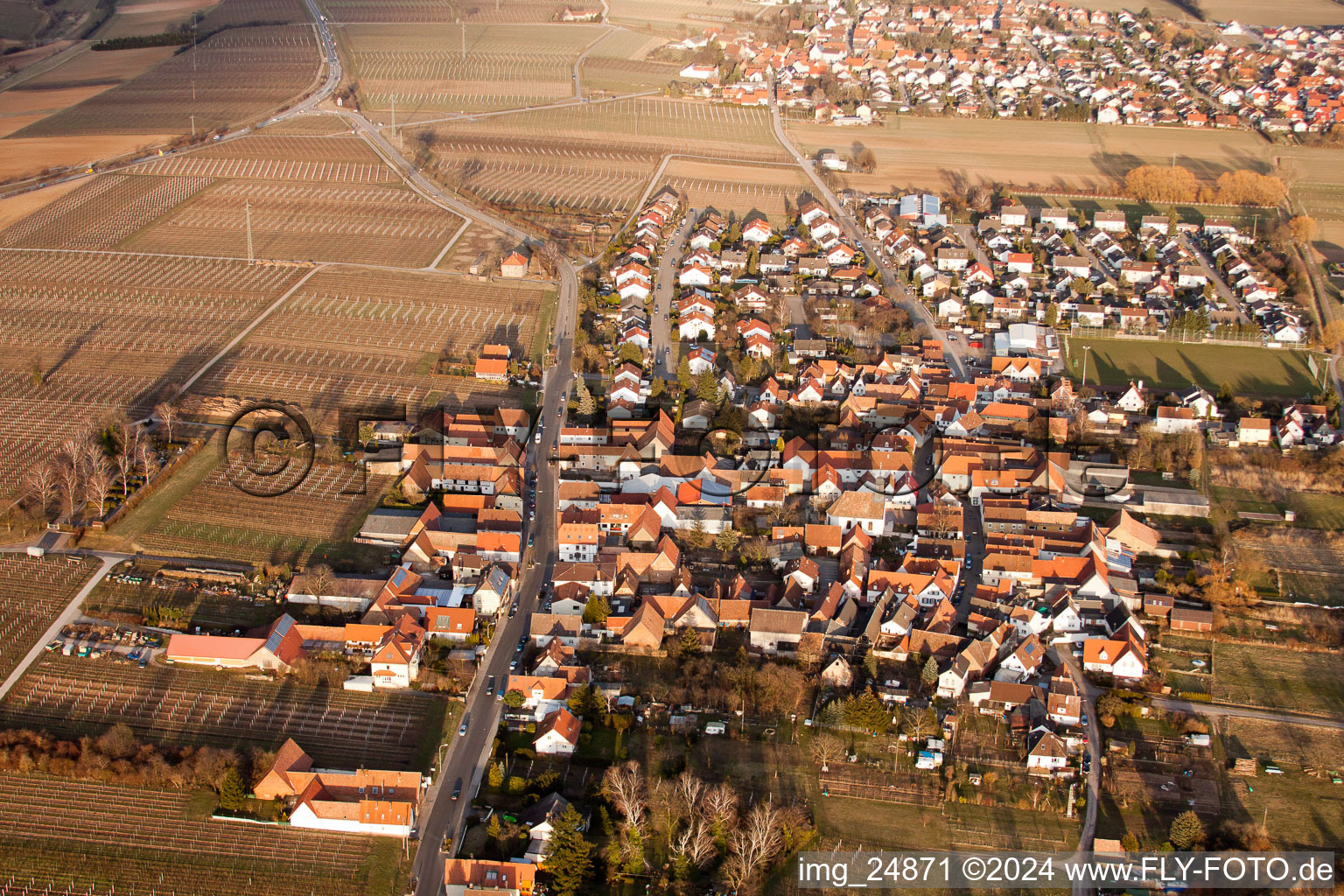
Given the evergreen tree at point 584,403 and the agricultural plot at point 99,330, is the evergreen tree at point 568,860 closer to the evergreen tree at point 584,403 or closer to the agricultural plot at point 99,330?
the evergreen tree at point 584,403

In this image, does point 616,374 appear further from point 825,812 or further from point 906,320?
point 825,812

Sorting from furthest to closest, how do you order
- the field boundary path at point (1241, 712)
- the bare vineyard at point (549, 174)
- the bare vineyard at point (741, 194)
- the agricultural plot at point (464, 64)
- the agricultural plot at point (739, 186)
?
the agricultural plot at point (464, 64)
the bare vineyard at point (549, 174)
the agricultural plot at point (739, 186)
the bare vineyard at point (741, 194)
the field boundary path at point (1241, 712)

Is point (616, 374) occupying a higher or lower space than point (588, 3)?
lower

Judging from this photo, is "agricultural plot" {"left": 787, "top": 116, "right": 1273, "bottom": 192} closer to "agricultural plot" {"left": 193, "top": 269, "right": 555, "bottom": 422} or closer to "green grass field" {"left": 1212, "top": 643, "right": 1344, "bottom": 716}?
"agricultural plot" {"left": 193, "top": 269, "right": 555, "bottom": 422}

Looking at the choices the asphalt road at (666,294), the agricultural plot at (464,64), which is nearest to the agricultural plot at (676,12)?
the agricultural plot at (464,64)

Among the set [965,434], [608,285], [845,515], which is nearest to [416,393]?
[608,285]

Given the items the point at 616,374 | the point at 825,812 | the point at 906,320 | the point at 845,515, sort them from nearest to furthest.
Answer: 1. the point at 825,812
2. the point at 845,515
3. the point at 616,374
4. the point at 906,320

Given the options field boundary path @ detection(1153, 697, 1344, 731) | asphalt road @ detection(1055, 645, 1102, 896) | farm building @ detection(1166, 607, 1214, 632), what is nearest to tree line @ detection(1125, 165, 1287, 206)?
farm building @ detection(1166, 607, 1214, 632)
